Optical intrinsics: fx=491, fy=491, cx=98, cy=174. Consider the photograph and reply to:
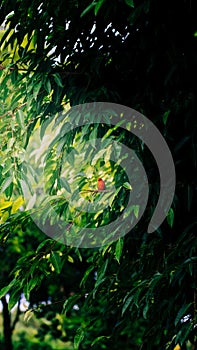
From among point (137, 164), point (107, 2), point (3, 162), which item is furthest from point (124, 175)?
point (107, 2)

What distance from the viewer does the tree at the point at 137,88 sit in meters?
2.12

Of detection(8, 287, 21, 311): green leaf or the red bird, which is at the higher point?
the red bird

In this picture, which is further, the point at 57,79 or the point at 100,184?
the point at 100,184

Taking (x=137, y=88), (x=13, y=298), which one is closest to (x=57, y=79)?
(x=137, y=88)

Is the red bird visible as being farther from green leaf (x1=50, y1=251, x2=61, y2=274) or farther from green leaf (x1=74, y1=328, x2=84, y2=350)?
green leaf (x1=74, y1=328, x2=84, y2=350)

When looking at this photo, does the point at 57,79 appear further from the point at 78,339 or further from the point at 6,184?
the point at 78,339

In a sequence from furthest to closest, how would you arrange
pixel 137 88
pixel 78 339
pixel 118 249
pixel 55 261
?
pixel 137 88
pixel 78 339
pixel 55 261
pixel 118 249

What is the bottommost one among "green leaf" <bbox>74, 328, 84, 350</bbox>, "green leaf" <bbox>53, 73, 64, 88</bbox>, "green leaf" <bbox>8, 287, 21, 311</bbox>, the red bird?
"green leaf" <bbox>74, 328, 84, 350</bbox>

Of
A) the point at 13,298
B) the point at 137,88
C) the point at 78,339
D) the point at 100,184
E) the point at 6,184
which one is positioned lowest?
the point at 78,339

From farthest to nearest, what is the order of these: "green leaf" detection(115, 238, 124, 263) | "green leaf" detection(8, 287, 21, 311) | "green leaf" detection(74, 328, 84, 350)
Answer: "green leaf" detection(74, 328, 84, 350) → "green leaf" detection(8, 287, 21, 311) → "green leaf" detection(115, 238, 124, 263)

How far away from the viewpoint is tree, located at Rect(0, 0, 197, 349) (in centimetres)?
212

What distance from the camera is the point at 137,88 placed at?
94.0 inches

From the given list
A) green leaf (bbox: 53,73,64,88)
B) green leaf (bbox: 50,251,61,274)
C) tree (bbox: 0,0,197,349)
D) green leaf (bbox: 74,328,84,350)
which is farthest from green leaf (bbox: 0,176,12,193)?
green leaf (bbox: 74,328,84,350)

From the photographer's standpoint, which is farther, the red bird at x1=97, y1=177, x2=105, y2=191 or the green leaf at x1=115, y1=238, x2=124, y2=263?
the red bird at x1=97, y1=177, x2=105, y2=191
